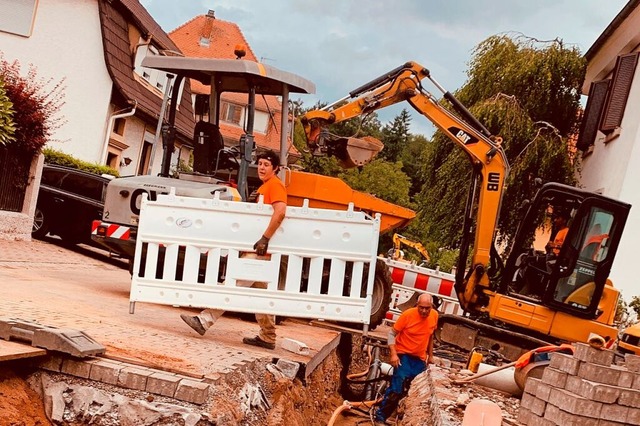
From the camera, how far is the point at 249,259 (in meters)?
9.13

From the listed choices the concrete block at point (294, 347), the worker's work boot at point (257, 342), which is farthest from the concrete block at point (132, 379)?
the concrete block at point (294, 347)

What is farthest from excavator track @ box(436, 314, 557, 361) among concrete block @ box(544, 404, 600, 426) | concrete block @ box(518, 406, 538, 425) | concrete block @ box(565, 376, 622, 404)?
concrete block @ box(565, 376, 622, 404)

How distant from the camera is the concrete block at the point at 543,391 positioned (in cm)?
730

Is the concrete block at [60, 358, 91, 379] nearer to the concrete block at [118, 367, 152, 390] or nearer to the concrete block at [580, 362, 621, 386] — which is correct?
the concrete block at [118, 367, 152, 390]

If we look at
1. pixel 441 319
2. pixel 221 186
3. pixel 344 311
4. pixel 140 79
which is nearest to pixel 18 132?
pixel 221 186

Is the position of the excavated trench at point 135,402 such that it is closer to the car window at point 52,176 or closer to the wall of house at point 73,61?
the car window at point 52,176

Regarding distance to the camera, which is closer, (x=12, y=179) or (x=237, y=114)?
(x=237, y=114)

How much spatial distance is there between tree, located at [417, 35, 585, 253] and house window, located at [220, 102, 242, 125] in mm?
9755

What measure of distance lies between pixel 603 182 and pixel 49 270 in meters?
10.7

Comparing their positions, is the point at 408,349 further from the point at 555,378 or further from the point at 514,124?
the point at 514,124

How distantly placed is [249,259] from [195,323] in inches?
32.6

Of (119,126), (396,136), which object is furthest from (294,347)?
(396,136)

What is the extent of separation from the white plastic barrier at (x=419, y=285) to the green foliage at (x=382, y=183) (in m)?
31.5

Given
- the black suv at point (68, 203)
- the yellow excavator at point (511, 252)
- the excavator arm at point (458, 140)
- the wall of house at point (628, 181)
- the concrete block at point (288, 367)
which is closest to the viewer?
the concrete block at point (288, 367)
